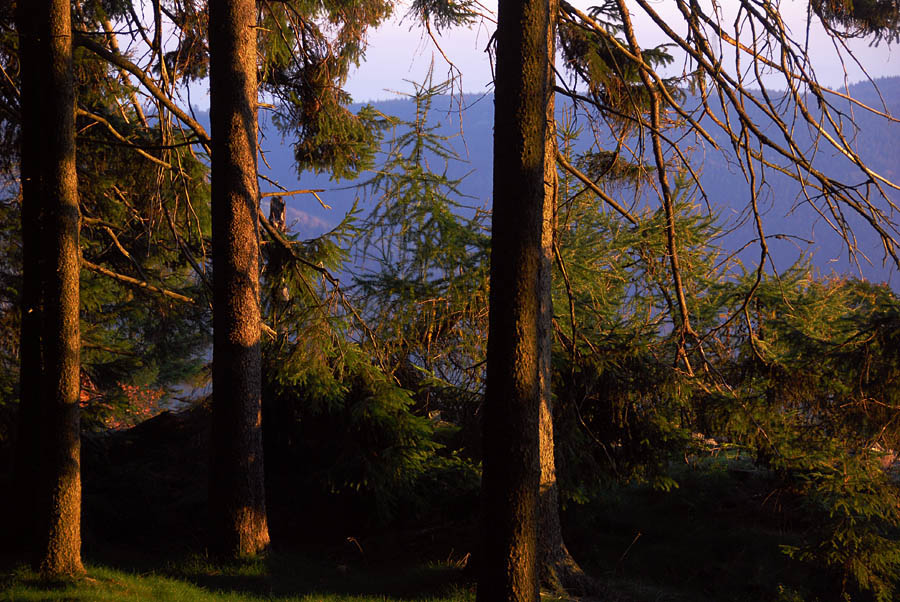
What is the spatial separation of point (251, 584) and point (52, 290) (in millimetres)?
3381

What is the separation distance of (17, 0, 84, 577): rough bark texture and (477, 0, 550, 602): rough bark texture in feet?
12.9

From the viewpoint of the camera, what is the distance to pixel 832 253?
12344cm

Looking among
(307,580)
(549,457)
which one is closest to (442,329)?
(549,457)

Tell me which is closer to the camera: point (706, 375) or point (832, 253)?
point (706, 375)

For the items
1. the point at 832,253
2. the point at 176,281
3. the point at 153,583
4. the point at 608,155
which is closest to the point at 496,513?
the point at 153,583

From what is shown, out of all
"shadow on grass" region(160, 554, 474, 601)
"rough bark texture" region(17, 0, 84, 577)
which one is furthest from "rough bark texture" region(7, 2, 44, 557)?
"shadow on grass" region(160, 554, 474, 601)

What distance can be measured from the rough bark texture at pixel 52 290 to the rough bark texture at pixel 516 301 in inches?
155

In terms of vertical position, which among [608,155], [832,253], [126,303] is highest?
[832,253]

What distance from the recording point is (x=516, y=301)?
15.6ft

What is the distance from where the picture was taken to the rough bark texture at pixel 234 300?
7270 millimetres

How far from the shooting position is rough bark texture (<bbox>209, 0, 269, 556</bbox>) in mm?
7270

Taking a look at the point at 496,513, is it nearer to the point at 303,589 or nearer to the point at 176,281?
the point at 303,589

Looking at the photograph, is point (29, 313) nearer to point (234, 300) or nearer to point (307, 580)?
point (234, 300)

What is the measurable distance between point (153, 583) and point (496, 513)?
3.52 m
